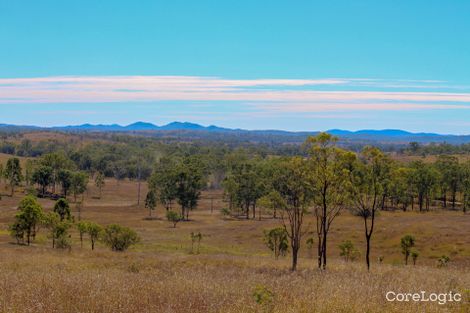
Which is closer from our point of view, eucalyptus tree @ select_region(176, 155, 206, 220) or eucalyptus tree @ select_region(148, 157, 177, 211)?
eucalyptus tree @ select_region(176, 155, 206, 220)

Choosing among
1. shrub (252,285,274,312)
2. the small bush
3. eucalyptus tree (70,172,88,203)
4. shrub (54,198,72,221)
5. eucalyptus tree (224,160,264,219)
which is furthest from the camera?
eucalyptus tree (70,172,88,203)

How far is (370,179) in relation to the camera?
30.3 metres

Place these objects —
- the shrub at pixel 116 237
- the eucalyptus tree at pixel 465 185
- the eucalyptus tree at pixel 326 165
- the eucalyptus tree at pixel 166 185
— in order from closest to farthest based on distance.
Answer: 1. the eucalyptus tree at pixel 326 165
2. the shrub at pixel 116 237
3. the eucalyptus tree at pixel 465 185
4. the eucalyptus tree at pixel 166 185

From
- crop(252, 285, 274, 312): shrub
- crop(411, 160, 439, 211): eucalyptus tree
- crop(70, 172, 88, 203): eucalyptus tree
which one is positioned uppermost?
crop(252, 285, 274, 312): shrub

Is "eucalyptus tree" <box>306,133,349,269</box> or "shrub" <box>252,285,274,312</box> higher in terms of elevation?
"eucalyptus tree" <box>306,133,349,269</box>

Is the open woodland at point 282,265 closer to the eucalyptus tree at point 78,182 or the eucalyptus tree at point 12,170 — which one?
the eucalyptus tree at point 12,170

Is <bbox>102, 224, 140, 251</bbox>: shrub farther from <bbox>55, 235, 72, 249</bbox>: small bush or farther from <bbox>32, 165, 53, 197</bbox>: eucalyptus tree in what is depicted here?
<bbox>32, 165, 53, 197</bbox>: eucalyptus tree

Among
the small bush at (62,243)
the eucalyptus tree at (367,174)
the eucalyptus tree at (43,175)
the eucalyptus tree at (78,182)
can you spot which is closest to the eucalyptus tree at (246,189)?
the eucalyptus tree at (78,182)

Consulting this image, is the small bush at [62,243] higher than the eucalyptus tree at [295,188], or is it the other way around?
the eucalyptus tree at [295,188]

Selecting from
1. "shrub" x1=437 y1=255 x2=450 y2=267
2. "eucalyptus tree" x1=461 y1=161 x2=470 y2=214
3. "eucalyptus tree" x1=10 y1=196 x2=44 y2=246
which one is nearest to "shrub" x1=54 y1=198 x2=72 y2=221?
"eucalyptus tree" x1=10 y1=196 x2=44 y2=246

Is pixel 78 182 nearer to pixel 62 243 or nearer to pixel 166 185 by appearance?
pixel 166 185

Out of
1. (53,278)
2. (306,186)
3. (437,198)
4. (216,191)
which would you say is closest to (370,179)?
(306,186)

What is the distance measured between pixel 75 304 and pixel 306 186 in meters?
23.6

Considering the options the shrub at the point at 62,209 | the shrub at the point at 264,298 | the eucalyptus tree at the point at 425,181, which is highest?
the shrub at the point at 264,298
